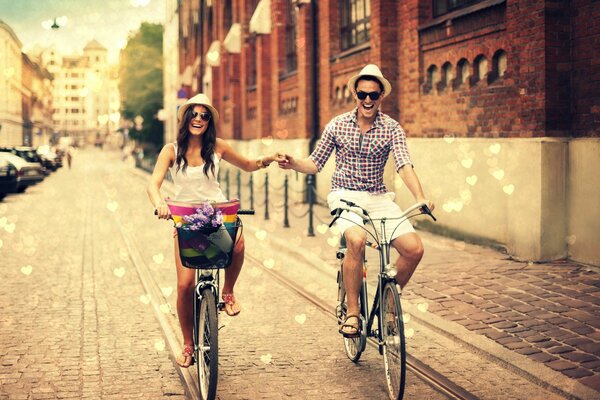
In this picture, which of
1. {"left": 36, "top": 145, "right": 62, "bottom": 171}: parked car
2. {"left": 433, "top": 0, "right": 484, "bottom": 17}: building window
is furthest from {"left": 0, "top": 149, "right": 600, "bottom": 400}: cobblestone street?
{"left": 36, "top": 145, "right": 62, "bottom": 171}: parked car

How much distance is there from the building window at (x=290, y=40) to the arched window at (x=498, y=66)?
1196 cm

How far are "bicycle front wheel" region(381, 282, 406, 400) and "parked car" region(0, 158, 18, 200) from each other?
20.2 metres

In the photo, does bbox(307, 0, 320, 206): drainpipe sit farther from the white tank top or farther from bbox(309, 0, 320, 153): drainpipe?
the white tank top

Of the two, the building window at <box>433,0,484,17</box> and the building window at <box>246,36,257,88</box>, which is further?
the building window at <box>246,36,257,88</box>

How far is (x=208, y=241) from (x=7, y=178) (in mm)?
20467

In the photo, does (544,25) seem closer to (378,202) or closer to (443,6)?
(443,6)

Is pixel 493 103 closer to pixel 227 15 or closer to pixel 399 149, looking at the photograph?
pixel 399 149

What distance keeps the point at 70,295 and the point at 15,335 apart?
172 cm

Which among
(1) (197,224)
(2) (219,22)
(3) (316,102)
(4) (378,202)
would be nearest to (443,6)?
(3) (316,102)

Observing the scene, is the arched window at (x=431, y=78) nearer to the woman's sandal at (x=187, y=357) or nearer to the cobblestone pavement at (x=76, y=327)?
the cobblestone pavement at (x=76, y=327)

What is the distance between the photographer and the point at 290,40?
73.4 feet

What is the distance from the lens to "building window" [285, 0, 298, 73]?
22.2m

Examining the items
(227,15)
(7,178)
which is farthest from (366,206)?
(227,15)

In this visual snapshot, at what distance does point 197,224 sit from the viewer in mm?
4164
